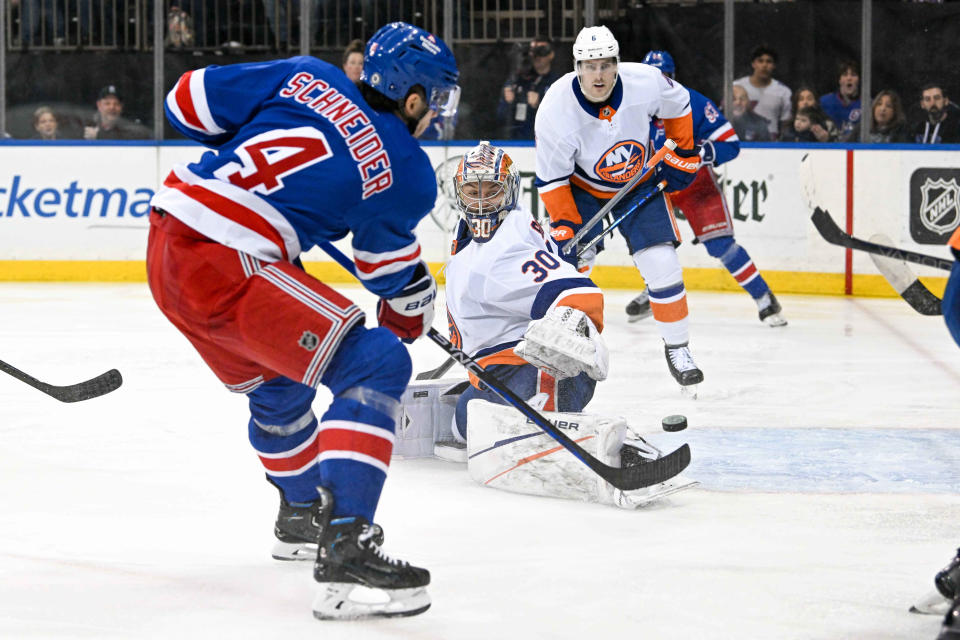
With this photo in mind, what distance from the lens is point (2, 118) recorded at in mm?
7914

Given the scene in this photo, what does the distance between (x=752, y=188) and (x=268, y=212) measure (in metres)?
5.49

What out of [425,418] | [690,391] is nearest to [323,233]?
[425,418]

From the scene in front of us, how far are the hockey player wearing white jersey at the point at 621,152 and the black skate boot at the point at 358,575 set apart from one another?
7.97 feet

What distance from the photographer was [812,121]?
740cm

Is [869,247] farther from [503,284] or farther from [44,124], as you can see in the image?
[44,124]

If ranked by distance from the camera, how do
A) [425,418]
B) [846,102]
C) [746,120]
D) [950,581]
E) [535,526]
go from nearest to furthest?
[950,581] → [535,526] → [425,418] → [846,102] → [746,120]

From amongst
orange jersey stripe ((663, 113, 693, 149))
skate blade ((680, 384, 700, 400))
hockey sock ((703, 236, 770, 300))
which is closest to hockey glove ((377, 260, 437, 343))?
skate blade ((680, 384, 700, 400))

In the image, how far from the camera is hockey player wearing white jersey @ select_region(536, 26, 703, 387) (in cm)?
470

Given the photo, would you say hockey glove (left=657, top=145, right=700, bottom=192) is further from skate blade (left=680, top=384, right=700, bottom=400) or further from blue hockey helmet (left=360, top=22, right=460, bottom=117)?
blue hockey helmet (left=360, top=22, right=460, bottom=117)

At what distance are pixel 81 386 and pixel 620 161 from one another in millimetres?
2354

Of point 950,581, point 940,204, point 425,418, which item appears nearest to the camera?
point 950,581

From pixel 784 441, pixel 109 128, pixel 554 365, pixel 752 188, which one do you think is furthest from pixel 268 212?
pixel 109 128

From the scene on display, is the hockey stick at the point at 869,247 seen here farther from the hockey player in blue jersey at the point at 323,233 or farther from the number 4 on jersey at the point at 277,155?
the number 4 on jersey at the point at 277,155

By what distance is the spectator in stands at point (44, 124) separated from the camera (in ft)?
26.2
